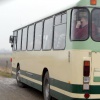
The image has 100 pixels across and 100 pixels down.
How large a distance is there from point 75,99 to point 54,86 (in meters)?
1.66

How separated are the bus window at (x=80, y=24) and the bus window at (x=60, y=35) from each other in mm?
710

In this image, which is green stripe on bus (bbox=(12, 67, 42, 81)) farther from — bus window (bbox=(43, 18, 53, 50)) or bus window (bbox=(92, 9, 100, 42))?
bus window (bbox=(92, 9, 100, 42))

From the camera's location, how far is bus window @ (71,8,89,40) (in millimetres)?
9328

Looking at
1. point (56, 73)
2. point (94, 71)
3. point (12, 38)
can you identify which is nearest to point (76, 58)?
point (94, 71)

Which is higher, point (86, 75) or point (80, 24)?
point (80, 24)

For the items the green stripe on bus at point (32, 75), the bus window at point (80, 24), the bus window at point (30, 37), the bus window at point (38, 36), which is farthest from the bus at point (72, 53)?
the bus window at point (30, 37)

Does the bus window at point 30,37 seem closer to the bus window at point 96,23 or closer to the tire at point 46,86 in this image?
the tire at point 46,86

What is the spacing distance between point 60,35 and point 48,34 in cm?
134

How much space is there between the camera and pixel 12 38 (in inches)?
737

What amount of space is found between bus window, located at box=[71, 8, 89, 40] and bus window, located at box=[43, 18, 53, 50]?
209 centimetres

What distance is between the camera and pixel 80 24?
9352mm

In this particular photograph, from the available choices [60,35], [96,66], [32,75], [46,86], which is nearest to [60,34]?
[60,35]

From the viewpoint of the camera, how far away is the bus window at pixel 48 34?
11442mm

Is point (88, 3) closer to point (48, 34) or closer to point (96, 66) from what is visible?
point (96, 66)
